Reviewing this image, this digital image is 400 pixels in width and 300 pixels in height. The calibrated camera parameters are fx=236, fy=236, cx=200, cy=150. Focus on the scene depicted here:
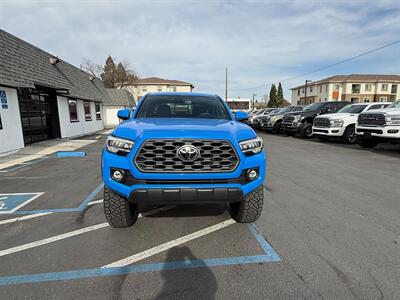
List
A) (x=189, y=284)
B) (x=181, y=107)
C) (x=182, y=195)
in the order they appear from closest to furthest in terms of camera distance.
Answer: (x=189, y=284), (x=182, y=195), (x=181, y=107)

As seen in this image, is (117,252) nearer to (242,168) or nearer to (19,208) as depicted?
(242,168)

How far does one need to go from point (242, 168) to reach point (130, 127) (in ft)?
4.57

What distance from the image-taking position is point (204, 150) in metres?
2.58

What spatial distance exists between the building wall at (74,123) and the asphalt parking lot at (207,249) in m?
10.3

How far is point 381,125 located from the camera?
828cm

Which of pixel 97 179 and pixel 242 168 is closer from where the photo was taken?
pixel 242 168

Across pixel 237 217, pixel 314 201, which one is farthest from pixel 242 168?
pixel 314 201

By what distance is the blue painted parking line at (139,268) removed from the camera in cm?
221

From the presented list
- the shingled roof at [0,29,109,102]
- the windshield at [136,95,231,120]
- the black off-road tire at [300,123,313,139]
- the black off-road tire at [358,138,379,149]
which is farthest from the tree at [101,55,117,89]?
the windshield at [136,95,231,120]

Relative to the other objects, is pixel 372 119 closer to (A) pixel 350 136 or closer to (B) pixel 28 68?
(A) pixel 350 136

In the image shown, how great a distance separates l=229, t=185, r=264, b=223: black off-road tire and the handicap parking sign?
362 centimetres

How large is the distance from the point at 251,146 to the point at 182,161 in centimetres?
82

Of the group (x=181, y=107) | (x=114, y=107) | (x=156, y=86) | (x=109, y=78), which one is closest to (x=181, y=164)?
(x=181, y=107)

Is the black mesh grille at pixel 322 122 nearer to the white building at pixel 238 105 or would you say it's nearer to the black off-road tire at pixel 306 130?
the black off-road tire at pixel 306 130
